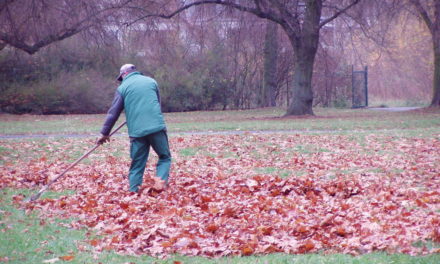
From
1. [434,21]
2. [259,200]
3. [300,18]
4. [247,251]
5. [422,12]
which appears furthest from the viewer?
[300,18]

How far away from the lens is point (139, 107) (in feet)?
27.2

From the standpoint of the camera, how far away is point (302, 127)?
1933 cm

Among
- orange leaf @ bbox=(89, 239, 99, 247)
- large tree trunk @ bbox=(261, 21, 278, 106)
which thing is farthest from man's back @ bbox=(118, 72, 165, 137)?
large tree trunk @ bbox=(261, 21, 278, 106)

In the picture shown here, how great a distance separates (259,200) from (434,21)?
19993 millimetres

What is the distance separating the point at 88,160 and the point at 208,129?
7.21 m

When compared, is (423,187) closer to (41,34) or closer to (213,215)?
(213,215)

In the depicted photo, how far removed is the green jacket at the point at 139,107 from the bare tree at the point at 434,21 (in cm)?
1812

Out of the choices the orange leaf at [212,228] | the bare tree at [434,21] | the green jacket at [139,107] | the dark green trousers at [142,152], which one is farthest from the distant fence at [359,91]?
the orange leaf at [212,228]

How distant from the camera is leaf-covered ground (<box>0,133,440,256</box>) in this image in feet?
18.4

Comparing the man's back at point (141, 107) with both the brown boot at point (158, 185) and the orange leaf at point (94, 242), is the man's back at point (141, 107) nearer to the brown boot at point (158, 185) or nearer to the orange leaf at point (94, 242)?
the brown boot at point (158, 185)

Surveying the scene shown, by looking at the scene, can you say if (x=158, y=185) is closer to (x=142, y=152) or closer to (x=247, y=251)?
(x=142, y=152)

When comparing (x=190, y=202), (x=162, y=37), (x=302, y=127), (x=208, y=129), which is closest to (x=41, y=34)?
(x=162, y=37)

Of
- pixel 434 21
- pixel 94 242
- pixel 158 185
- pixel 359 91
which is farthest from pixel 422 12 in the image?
pixel 94 242

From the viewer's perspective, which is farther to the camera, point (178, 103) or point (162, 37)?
point (178, 103)
